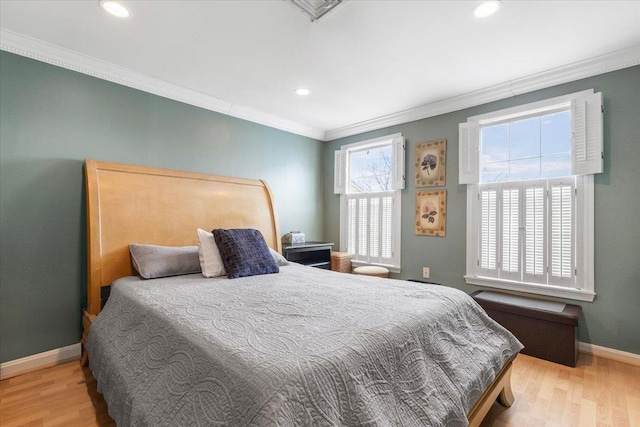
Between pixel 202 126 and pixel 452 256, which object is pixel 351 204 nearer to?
pixel 452 256

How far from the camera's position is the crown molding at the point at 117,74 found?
2.16 meters

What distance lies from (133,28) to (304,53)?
4.05ft

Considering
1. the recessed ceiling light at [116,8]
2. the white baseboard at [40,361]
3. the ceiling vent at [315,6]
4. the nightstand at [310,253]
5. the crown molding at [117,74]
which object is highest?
the ceiling vent at [315,6]

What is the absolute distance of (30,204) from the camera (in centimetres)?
222

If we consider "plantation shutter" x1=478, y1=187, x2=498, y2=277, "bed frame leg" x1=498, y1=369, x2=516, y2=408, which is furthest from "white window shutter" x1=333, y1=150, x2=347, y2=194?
"bed frame leg" x1=498, y1=369, x2=516, y2=408

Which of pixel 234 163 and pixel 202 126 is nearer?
pixel 202 126

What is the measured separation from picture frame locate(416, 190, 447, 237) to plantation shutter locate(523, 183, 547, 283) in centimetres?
78

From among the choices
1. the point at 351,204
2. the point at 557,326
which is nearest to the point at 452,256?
the point at 557,326

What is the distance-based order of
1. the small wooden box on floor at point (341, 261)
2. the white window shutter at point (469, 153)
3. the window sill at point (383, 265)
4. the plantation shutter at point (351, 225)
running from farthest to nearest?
the plantation shutter at point (351, 225)
the small wooden box on floor at point (341, 261)
the window sill at point (383, 265)
the white window shutter at point (469, 153)

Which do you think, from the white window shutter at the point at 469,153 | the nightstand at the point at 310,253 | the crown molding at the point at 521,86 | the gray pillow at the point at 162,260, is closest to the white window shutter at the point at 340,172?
the crown molding at the point at 521,86

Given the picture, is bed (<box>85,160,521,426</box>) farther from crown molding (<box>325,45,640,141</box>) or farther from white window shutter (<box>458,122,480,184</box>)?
crown molding (<box>325,45,640,141</box>)

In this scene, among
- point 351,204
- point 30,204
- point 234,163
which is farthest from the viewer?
point 351,204

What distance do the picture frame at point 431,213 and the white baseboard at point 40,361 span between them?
3.57 metres

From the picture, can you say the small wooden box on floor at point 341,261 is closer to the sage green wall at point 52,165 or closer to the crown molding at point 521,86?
the crown molding at point 521,86
